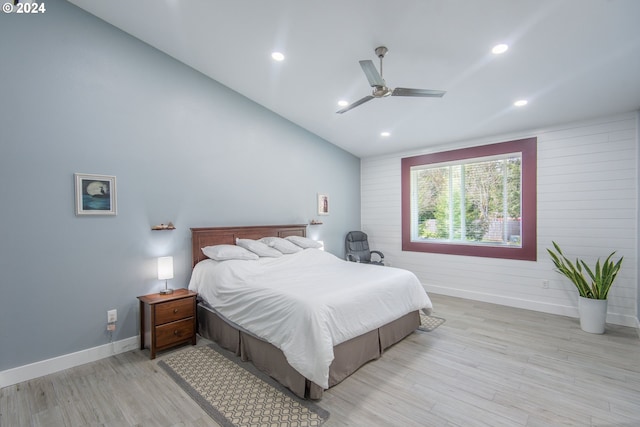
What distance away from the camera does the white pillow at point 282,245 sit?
4.04 metres

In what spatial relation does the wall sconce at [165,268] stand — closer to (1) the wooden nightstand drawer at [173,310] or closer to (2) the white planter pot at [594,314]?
(1) the wooden nightstand drawer at [173,310]

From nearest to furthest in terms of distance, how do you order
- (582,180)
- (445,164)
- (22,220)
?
(22,220) → (582,180) → (445,164)

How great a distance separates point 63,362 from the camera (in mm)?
2670

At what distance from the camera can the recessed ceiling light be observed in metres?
2.55

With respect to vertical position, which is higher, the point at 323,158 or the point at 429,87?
the point at 429,87

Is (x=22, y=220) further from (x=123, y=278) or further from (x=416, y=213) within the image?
(x=416, y=213)

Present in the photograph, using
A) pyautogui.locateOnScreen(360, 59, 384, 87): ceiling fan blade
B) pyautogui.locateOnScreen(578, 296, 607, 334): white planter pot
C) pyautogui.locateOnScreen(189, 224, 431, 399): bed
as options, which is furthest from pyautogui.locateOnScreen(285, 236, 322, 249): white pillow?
pyautogui.locateOnScreen(578, 296, 607, 334): white planter pot

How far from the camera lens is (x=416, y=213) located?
18.2ft

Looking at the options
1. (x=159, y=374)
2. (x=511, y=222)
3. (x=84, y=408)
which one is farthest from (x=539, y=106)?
(x=84, y=408)

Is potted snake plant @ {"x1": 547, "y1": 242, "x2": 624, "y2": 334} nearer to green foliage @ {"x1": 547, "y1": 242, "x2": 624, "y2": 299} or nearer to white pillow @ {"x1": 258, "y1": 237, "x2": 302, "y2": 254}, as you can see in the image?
green foliage @ {"x1": 547, "y1": 242, "x2": 624, "y2": 299}

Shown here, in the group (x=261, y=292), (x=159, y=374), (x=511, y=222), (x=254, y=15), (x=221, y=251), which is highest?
(x=254, y=15)

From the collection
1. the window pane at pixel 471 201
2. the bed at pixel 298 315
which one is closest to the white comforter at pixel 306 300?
the bed at pixel 298 315

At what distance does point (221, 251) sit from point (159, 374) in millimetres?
1344

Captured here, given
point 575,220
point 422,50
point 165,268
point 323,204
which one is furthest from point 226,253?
point 575,220
